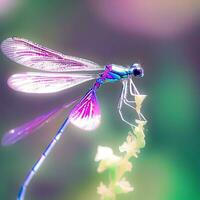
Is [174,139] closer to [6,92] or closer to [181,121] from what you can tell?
[181,121]

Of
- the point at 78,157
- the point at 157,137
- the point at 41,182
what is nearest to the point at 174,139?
the point at 157,137

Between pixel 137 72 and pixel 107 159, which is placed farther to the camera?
pixel 137 72

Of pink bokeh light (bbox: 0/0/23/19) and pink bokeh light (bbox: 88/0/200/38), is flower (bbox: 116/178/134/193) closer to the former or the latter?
pink bokeh light (bbox: 0/0/23/19)

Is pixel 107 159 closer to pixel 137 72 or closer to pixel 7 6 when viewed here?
pixel 137 72

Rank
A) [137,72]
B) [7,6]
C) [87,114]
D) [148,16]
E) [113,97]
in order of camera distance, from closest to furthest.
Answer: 1. [87,114]
2. [137,72]
3. [7,6]
4. [113,97]
5. [148,16]

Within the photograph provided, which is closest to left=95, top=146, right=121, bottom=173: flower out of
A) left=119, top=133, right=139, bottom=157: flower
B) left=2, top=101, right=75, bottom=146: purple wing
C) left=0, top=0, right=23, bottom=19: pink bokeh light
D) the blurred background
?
left=119, top=133, right=139, bottom=157: flower

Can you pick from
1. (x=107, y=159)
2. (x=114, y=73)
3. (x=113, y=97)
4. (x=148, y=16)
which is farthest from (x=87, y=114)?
(x=148, y=16)

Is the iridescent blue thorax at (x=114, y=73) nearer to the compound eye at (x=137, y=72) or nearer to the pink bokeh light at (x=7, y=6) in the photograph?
the compound eye at (x=137, y=72)
